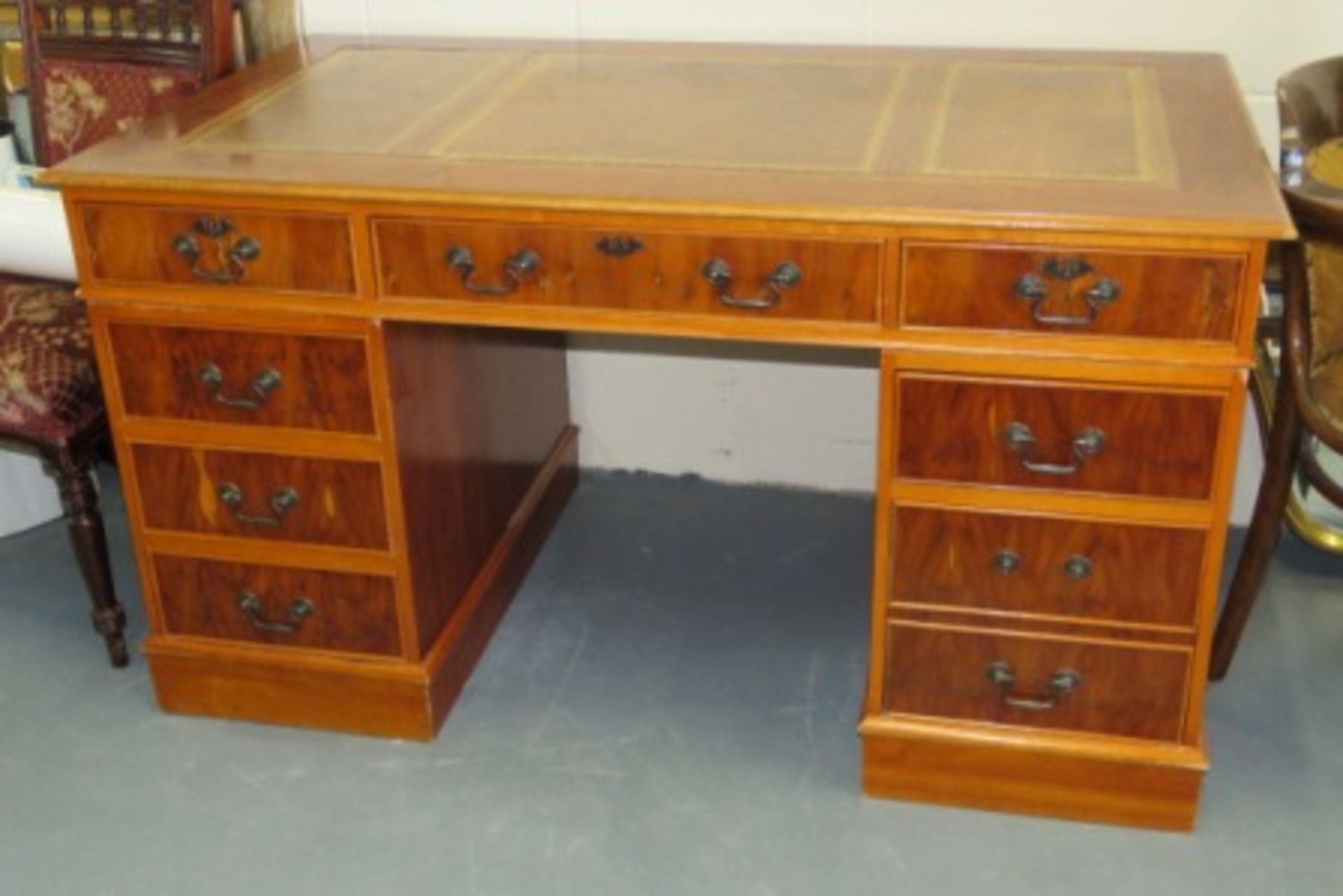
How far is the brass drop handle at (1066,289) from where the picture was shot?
5.72ft

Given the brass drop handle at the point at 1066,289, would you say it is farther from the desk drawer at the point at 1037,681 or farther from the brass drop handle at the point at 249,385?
the brass drop handle at the point at 249,385

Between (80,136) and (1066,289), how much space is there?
162 centimetres

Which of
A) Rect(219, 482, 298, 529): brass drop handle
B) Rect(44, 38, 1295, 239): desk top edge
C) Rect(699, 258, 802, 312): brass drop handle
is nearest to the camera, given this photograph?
Rect(44, 38, 1295, 239): desk top edge

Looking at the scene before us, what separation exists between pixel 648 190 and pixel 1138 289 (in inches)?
21.7

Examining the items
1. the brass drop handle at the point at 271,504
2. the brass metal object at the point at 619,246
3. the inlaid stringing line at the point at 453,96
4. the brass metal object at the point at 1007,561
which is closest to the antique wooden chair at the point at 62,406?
the brass drop handle at the point at 271,504

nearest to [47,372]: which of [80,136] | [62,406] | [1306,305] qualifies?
[62,406]

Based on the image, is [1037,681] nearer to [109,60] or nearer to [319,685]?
[319,685]

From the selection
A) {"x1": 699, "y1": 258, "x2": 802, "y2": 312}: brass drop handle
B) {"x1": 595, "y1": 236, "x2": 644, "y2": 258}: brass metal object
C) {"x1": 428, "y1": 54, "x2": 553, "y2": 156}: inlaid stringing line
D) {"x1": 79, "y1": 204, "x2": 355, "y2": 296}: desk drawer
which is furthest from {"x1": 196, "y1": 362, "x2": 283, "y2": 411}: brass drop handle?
{"x1": 699, "y1": 258, "x2": 802, "y2": 312}: brass drop handle

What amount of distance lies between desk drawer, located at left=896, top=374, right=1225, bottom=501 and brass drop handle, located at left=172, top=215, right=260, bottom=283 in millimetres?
806

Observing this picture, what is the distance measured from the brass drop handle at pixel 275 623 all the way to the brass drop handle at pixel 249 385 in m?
0.29

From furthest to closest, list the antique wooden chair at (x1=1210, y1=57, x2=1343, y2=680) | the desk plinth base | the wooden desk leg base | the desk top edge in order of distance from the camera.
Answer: the wooden desk leg base < the desk plinth base < the antique wooden chair at (x1=1210, y1=57, x2=1343, y2=680) < the desk top edge

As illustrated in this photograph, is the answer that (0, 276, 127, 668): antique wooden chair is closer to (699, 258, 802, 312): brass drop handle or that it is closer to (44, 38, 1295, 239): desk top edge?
(44, 38, 1295, 239): desk top edge

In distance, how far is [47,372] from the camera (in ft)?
7.38

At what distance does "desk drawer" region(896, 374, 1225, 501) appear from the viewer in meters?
1.81
